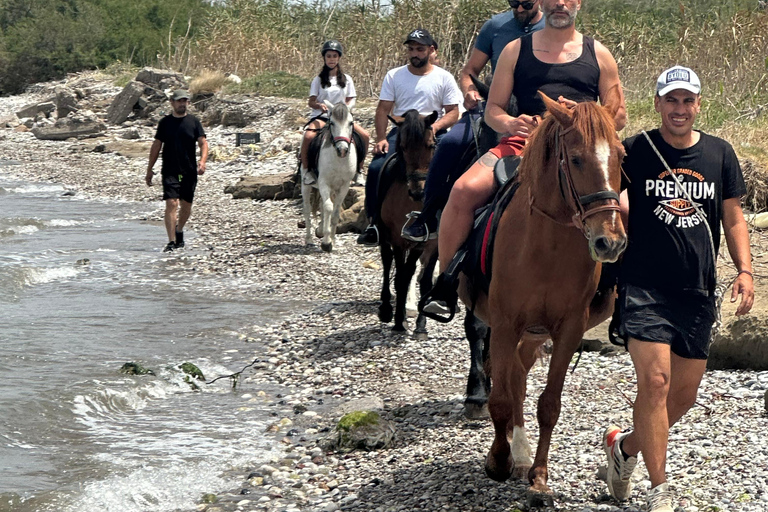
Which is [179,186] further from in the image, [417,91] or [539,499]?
[539,499]

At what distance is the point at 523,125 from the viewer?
219 inches

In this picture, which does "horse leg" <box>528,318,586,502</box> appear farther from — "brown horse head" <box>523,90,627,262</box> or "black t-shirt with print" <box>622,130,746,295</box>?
"brown horse head" <box>523,90,627,262</box>

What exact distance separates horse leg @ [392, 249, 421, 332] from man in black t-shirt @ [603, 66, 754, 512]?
15.8 feet

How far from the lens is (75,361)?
31.6 feet

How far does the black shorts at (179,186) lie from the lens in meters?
14.9

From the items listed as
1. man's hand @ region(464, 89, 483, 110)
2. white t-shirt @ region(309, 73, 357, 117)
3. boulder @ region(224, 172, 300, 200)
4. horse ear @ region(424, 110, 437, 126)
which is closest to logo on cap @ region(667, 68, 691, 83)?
man's hand @ region(464, 89, 483, 110)

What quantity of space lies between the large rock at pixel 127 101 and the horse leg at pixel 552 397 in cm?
3151

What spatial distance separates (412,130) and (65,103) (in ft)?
103

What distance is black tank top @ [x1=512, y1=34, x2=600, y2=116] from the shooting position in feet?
18.4

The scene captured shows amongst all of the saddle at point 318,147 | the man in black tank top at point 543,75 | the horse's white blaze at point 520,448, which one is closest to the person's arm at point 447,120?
the man in black tank top at point 543,75

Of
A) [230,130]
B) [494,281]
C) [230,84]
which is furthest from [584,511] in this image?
[230,84]

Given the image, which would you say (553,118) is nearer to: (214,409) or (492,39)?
(492,39)

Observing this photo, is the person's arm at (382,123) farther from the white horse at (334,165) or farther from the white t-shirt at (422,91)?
the white horse at (334,165)

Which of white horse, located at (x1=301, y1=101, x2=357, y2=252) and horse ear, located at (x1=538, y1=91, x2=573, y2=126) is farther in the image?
white horse, located at (x1=301, y1=101, x2=357, y2=252)
